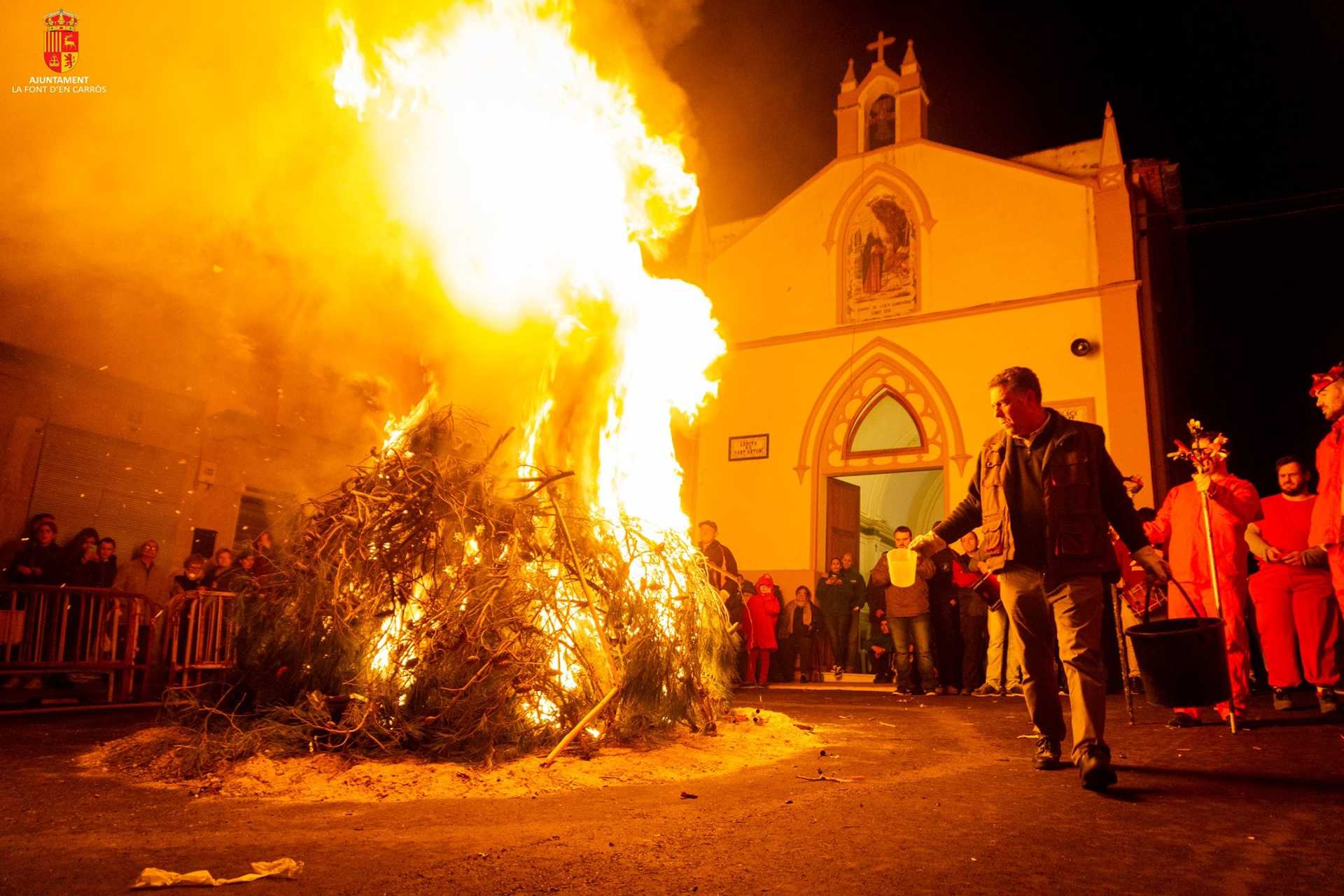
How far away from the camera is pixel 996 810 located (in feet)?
10.9

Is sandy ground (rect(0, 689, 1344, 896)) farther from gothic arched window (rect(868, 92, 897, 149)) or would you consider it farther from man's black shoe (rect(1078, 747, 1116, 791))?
gothic arched window (rect(868, 92, 897, 149))

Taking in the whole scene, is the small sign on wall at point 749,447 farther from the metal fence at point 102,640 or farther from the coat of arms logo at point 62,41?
the coat of arms logo at point 62,41

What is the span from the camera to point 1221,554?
20.9 feet

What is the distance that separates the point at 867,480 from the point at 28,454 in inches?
594

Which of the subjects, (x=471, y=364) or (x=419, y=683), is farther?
(x=471, y=364)

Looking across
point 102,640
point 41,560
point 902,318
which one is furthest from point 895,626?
point 41,560

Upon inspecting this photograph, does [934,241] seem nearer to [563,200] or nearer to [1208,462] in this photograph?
[1208,462]

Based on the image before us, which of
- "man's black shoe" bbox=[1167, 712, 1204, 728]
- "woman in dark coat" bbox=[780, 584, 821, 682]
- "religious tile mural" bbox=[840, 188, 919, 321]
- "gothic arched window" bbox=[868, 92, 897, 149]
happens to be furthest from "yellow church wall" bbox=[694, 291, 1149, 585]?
"man's black shoe" bbox=[1167, 712, 1204, 728]

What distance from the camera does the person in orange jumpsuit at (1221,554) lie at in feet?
20.2

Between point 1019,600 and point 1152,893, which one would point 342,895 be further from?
point 1019,600

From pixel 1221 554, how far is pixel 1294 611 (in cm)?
102

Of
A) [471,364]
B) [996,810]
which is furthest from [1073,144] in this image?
[996,810]

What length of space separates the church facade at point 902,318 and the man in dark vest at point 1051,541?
9844mm

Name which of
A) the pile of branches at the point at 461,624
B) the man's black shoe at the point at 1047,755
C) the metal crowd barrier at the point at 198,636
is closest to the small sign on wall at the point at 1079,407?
the man's black shoe at the point at 1047,755
